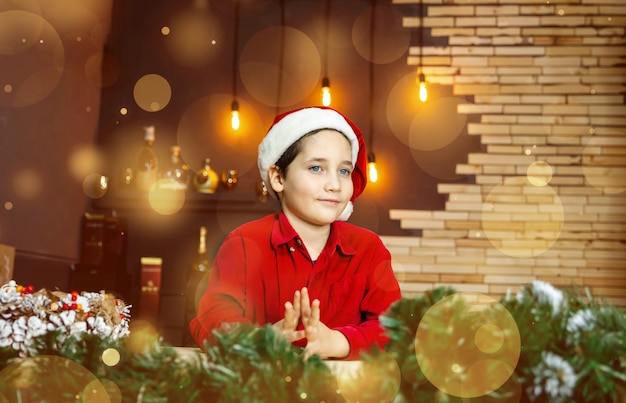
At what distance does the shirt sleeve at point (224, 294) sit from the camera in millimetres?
1042

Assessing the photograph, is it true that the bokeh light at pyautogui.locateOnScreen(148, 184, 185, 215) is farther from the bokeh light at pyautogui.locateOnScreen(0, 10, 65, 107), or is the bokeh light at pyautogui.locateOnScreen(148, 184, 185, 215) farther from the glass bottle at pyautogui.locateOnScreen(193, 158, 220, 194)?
the bokeh light at pyautogui.locateOnScreen(0, 10, 65, 107)

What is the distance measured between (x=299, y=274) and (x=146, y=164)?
358 cm

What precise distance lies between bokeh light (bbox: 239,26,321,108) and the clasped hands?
4.01 metres

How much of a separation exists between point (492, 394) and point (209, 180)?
434 centimetres

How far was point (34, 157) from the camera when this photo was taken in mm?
3861

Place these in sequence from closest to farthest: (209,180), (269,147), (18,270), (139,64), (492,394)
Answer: (492,394) → (269,147) → (18,270) → (209,180) → (139,64)

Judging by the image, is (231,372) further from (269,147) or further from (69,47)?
(69,47)

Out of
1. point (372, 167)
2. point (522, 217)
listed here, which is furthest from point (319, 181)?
point (522, 217)

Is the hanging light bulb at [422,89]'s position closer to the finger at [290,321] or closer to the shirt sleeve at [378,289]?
the shirt sleeve at [378,289]

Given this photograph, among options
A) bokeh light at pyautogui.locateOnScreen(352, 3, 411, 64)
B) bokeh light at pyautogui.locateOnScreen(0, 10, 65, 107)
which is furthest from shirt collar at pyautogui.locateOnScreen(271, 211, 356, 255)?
bokeh light at pyautogui.locateOnScreen(352, 3, 411, 64)

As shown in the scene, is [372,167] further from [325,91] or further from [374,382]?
[374,382]

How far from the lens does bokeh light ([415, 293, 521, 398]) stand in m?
0.41

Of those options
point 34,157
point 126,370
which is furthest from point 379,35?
point 126,370

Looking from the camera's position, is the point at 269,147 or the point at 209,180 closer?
the point at 269,147
